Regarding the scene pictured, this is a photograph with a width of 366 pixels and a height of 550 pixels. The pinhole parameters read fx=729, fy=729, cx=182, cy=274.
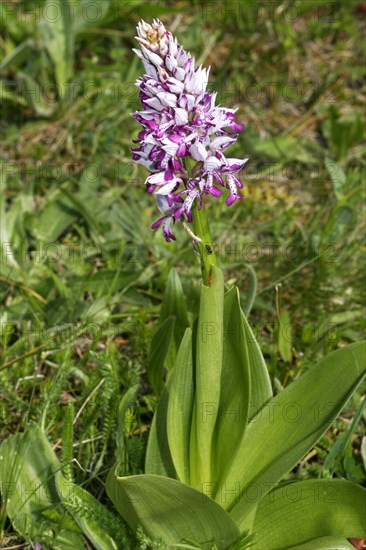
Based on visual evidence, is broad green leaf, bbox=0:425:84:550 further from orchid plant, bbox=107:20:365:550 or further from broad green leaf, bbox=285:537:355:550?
broad green leaf, bbox=285:537:355:550

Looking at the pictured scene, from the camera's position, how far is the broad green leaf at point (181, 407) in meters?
2.40

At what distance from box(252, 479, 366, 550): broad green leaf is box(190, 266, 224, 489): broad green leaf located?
0.86 feet

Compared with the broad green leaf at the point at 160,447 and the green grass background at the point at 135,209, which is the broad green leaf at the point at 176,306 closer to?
the green grass background at the point at 135,209

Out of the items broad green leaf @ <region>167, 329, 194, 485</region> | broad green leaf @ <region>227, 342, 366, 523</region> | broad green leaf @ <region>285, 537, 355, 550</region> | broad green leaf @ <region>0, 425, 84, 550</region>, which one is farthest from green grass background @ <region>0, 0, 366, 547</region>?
broad green leaf @ <region>285, 537, 355, 550</region>

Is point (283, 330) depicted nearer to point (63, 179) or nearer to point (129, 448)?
point (129, 448)

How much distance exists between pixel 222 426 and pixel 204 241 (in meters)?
0.71

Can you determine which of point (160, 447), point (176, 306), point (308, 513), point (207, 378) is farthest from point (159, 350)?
point (308, 513)

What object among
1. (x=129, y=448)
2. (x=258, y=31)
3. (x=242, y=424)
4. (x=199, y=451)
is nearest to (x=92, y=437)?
(x=129, y=448)

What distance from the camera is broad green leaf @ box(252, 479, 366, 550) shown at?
2436 millimetres

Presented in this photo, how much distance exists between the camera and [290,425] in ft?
7.95

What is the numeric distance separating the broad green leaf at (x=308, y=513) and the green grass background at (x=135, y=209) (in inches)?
15.7

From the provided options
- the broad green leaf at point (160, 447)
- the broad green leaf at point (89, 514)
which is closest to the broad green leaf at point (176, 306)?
the broad green leaf at point (160, 447)

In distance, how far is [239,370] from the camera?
2395 mm

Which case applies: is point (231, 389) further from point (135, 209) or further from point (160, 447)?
point (135, 209)
